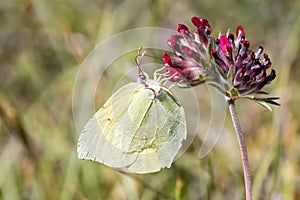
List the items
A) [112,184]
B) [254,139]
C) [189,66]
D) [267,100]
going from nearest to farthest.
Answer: [267,100] → [189,66] → [112,184] → [254,139]

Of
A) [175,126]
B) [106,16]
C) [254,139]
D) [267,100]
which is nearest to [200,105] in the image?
[254,139]

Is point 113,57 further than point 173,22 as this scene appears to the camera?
No

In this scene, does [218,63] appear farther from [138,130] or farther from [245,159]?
[138,130]

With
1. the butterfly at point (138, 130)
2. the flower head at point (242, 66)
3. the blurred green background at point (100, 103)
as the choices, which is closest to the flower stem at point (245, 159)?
the flower head at point (242, 66)

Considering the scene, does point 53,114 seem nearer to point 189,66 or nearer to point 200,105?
point 200,105

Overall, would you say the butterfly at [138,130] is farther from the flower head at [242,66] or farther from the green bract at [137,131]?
the flower head at [242,66]

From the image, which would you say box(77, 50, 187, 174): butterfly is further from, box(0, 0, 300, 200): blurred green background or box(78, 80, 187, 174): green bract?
box(0, 0, 300, 200): blurred green background
